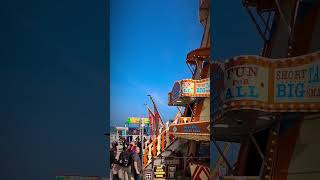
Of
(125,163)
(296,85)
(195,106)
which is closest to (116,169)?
(125,163)

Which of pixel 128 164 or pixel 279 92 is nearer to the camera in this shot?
pixel 279 92

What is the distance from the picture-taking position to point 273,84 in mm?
3455

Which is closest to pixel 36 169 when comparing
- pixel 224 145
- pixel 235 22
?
pixel 224 145

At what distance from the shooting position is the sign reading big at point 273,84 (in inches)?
133

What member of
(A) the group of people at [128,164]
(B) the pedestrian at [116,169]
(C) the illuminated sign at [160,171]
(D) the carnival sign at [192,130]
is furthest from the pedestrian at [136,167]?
(C) the illuminated sign at [160,171]

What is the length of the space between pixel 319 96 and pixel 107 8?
2.72 m

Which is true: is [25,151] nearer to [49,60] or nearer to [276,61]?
[49,60]

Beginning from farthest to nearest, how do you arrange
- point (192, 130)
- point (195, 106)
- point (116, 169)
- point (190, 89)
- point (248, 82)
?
point (195, 106) < point (190, 89) < point (192, 130) < point (116, 169) < point (248, 82)

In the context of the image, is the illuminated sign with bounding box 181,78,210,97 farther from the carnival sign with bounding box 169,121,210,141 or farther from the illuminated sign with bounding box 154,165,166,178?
the illuminated sign with bounding box 154,165,166,178

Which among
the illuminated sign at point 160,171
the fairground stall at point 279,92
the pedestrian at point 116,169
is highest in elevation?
the fairground stall at point 279,92

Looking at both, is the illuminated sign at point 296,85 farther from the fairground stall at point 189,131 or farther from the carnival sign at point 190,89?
the carnival sign at point 190,89

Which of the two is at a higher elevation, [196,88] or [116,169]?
[196,88]

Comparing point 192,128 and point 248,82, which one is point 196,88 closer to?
point 192,128

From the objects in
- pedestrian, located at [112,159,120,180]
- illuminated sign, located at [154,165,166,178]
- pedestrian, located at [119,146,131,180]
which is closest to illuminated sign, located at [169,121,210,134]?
illuminated sign, located at [154,165,166,178]
